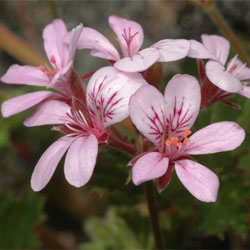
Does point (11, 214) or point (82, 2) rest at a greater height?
point (82, 2)

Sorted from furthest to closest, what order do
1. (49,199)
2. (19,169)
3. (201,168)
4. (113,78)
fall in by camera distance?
1. (19,169)
2. (49,199)
3. (113,78)
4. (201,168)

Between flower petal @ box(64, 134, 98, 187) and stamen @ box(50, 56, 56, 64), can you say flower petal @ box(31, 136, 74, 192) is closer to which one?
flower petal @ box(64, 134, 98, 187)

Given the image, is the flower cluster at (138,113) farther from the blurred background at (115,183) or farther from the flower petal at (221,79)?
the blurred background at (115,183)

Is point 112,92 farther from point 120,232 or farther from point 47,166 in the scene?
point 120,232

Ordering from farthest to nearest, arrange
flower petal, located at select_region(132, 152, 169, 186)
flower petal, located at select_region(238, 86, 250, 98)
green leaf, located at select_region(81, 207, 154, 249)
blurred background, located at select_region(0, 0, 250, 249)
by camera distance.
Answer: green leaf, located at select_region(81, 207, 154, 249) < blurred background, located at select_region(0, 0, 250, 249) < flower petal, located at select_region(238, 86, 250, 98) < flower petal, located at select_region(132, 152, 169, 186)

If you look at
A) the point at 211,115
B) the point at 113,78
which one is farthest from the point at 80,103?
the point at 211,115

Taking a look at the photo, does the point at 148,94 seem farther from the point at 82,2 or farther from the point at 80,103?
the point at 82,2

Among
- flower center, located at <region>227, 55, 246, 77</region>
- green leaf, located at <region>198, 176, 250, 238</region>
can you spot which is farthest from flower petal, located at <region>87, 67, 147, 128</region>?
green leaf, located at <region>198, 176, 250, 238</region>
